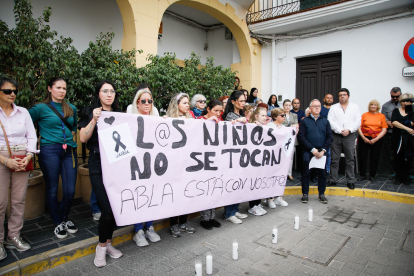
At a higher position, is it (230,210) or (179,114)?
(179,114)

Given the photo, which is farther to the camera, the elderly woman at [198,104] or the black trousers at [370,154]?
the black trousers at [370,154]

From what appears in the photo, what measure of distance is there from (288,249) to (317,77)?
29.1 feet

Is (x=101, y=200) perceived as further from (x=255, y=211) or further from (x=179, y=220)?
(x=255, y=211)

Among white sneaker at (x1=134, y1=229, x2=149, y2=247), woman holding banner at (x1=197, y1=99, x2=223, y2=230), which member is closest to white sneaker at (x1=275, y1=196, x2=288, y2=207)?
woman holding banner at (x1=197, y1=99, x2=223, y2=230)

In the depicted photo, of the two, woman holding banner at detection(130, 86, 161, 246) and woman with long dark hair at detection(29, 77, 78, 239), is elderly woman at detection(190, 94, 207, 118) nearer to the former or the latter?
woman holding banner at detection(130, 86, 161, 246)

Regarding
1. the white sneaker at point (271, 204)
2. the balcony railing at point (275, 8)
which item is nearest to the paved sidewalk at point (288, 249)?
the white sneaker at point (271, 204)

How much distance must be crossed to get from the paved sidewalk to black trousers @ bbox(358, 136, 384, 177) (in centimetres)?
235

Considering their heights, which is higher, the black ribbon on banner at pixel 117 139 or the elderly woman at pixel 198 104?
the elderly woman at pixel 198 104

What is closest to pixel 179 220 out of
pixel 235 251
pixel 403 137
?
pixel 235 251

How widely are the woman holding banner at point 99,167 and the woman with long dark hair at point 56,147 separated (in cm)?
69

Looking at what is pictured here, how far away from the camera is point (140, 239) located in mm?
3689

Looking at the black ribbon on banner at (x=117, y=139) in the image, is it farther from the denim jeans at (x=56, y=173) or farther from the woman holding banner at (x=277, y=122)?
the woman holding banner at (x=277, y=122)

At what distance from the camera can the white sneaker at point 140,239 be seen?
12.0 ft

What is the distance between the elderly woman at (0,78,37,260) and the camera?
3.14 metres
